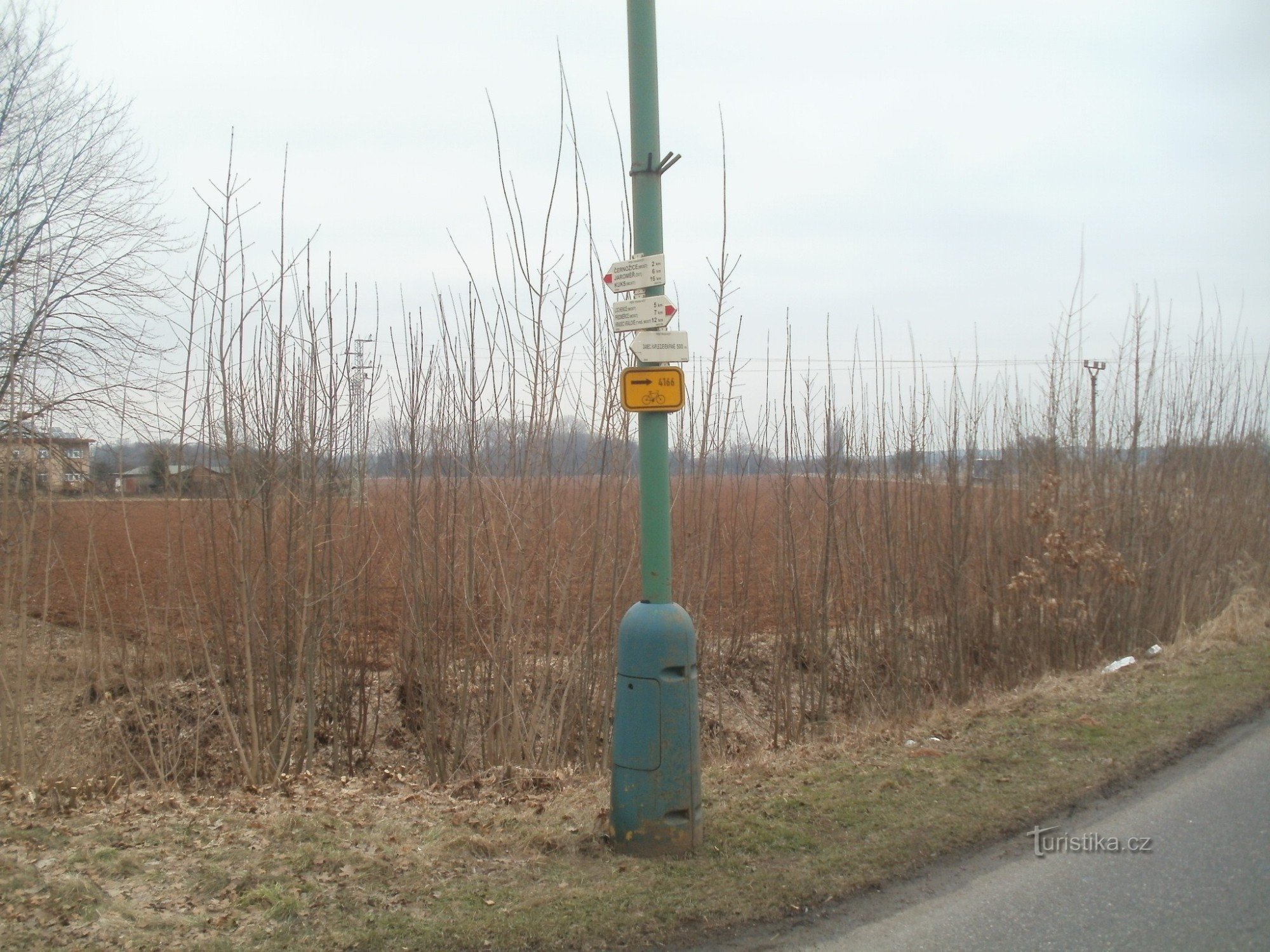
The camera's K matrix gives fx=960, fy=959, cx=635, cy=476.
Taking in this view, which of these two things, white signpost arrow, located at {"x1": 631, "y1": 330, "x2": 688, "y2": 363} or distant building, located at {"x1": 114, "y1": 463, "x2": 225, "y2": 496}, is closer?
white signpost arrow, located at {"x1": 631, "y1": 330, "x2": 688, "y2": 363}

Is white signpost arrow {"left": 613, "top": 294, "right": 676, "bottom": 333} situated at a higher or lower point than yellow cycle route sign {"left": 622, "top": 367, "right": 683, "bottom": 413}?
higher

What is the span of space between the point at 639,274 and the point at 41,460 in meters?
8.39

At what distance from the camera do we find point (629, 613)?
4.57m

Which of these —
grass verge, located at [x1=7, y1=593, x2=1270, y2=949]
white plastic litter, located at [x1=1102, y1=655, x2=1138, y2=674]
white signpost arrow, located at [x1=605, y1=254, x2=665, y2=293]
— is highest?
white signpost arrow, located at [x1=605, y1=254, x2=665, y2=293]

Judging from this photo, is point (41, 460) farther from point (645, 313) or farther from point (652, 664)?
point (652, 664)

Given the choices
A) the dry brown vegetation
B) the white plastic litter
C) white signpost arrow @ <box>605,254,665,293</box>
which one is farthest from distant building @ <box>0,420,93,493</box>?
the white plastic litter

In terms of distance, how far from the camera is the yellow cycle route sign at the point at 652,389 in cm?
464

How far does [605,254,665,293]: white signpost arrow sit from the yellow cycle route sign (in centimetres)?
42

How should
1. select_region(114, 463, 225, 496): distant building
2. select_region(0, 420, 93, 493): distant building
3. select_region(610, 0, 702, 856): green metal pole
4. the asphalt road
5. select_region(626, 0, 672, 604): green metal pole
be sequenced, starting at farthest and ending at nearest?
1. select_region(0, 420, 93, 493): distant building
2. select_region(114, 463, 225, 496): distant building
3. select_region(626, 0, 672, 604): green metal pole
4. select_region(610, 0, 702, 856): green metal pole
5. the asphalt road

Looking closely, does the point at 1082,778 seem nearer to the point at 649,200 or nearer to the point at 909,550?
the point at 649,200

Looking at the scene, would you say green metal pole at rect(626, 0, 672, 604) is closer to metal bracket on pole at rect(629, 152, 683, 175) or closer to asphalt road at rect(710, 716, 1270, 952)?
metal bracket on pole at rect(629, 152, 683, 175)

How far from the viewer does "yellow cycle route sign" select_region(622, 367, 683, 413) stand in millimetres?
4645

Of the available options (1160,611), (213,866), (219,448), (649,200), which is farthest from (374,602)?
(1160,611)

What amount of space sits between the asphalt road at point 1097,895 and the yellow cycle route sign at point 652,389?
2362 mm
